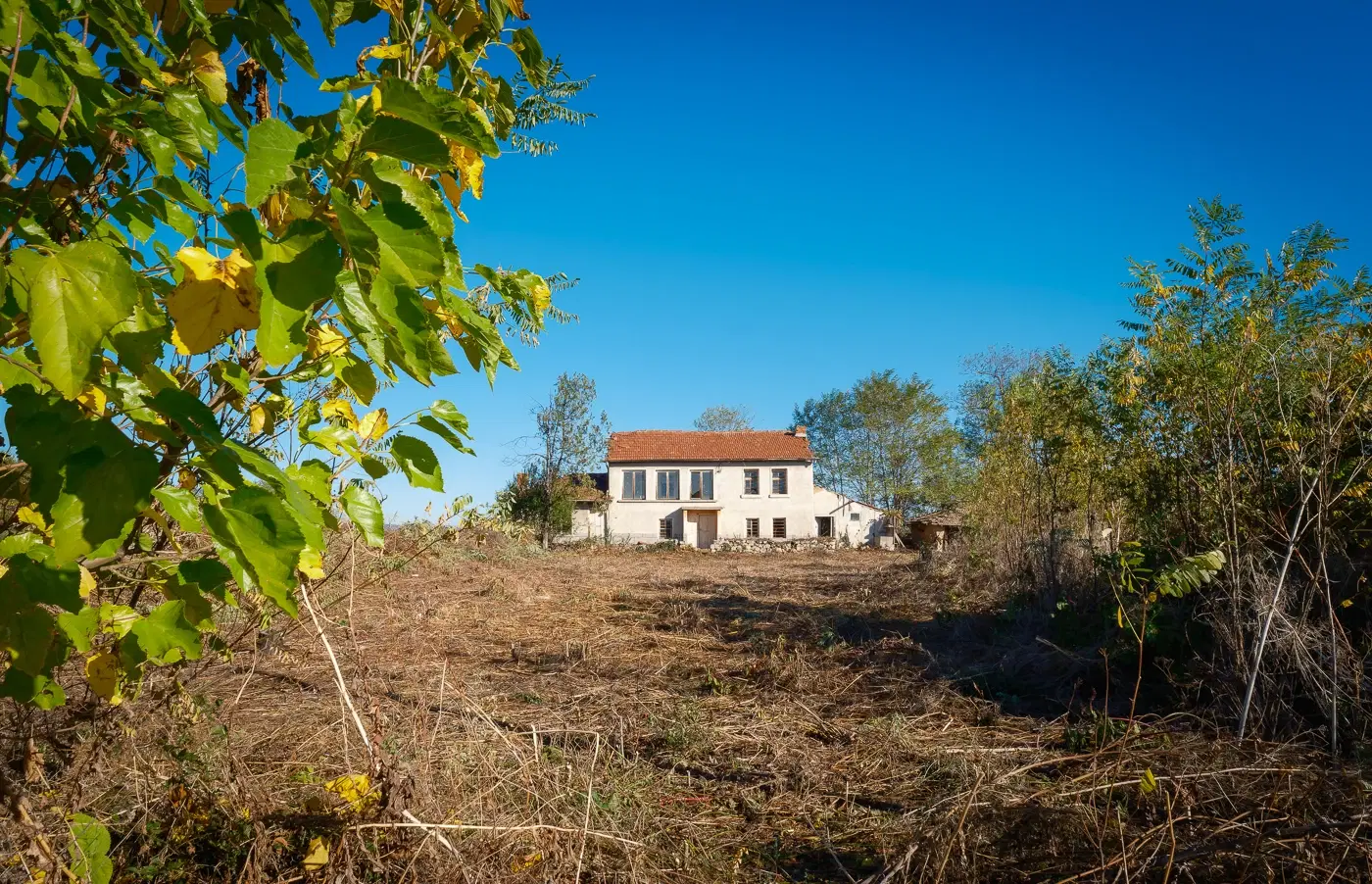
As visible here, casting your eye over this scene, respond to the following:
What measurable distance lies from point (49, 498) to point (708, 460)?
1444 inches

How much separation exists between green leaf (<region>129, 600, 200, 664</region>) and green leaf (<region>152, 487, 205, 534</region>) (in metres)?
0.23

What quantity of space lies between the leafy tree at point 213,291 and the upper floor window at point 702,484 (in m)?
35.7

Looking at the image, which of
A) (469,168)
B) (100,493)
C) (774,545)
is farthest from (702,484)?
(100,493)

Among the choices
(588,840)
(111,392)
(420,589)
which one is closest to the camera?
(111,392)

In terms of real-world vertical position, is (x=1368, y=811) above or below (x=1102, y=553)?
below

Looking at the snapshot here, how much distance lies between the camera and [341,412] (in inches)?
60.7

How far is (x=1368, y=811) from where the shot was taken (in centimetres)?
214

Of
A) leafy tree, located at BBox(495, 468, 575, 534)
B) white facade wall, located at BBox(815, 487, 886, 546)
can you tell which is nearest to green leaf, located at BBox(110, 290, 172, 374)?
leafy tree, located at BBox(495, 468, 575, 534)

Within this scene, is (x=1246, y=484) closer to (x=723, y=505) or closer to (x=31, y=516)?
(x=31, y=516)

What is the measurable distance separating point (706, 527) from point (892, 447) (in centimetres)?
1590

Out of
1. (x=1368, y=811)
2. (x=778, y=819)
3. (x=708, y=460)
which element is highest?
(x=708, y=460)

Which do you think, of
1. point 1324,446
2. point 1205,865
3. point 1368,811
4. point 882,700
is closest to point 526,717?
point 882,700

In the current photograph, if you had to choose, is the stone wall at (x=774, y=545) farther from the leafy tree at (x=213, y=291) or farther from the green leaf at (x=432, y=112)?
the green leaf at (x=432, y=112)

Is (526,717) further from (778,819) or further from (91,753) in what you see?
(91,753)
